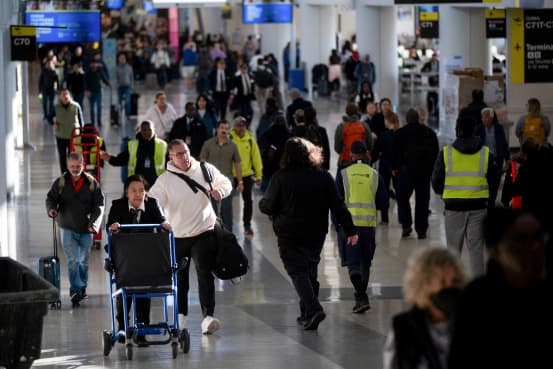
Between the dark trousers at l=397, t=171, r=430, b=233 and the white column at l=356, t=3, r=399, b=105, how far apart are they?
64.4ft

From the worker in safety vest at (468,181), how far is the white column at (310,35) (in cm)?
2981

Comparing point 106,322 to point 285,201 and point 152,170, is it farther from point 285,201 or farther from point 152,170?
point 152,170

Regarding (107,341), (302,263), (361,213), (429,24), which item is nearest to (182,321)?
(107,341)

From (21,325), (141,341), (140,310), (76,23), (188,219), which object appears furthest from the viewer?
(76,23)

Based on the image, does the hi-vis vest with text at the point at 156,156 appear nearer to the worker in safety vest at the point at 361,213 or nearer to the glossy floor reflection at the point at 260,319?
the glossy floor reflection at the point at 260,319

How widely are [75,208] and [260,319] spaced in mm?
2103

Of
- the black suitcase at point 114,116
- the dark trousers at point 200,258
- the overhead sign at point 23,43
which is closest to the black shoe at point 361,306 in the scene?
the dark trousers at point 200,258

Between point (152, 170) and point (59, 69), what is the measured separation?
28989 mm

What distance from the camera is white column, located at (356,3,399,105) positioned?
3691cm

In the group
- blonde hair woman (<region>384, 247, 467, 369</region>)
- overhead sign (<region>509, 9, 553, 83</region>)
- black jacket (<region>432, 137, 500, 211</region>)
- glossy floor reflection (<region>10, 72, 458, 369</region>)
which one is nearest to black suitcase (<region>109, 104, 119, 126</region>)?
overhead sign (<region>509, 9, 553, 83</region>)

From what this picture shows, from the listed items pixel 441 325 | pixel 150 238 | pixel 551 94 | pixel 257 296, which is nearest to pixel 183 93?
pixel 551 94

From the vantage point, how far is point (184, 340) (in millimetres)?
11320

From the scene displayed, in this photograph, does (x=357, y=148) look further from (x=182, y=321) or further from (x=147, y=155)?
(x=147, y=155)

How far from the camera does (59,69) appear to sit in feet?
147
